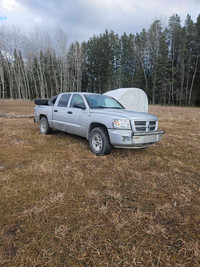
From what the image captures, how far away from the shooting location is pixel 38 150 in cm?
462

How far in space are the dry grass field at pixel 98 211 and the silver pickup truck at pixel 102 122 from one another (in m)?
0.51

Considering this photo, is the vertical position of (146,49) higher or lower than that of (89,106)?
higher

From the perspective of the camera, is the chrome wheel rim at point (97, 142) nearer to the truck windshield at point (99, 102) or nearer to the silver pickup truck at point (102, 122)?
the silver pickup truck at point (102, 122)

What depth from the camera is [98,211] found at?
85.3 inches

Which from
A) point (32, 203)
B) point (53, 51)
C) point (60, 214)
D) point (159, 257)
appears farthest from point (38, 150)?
point (53, 51)

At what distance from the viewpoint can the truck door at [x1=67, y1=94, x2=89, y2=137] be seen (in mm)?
4703

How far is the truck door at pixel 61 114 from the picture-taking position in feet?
17.7

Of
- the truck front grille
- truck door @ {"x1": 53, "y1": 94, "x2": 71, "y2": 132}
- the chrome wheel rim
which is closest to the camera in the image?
the truck front grille

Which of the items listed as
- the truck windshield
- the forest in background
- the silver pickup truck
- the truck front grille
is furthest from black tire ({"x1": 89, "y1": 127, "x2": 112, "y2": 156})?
the forest in background

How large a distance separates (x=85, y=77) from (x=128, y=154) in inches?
1612

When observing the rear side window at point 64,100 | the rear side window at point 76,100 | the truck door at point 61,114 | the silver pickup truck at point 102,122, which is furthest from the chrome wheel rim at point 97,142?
the rear side window at point 64,100

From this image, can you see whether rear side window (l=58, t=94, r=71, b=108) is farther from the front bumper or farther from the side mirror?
the front bumper

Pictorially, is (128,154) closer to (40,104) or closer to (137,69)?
(40,104)

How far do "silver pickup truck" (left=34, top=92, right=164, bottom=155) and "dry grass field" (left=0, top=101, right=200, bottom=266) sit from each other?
1.67 feet
